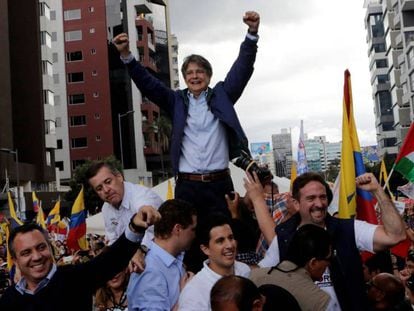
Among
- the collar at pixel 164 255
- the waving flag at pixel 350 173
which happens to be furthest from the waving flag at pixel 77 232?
the collar at pixel 164 255

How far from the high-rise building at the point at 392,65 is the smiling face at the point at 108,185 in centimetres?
6165

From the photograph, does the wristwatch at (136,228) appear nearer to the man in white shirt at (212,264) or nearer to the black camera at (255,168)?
the man in white shirt at (212,264)

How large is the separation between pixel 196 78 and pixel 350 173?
1602 millimetres

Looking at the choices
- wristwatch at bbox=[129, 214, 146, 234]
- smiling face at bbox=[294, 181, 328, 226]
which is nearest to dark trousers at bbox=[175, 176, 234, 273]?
smiling face at bbox=[294, 181, 328, 226]

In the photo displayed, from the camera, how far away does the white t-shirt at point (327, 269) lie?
4.14 meters

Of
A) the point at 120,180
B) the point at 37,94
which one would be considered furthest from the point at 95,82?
the point at 120,180

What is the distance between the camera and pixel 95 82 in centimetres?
7212

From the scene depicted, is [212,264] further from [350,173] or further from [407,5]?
[407,5]

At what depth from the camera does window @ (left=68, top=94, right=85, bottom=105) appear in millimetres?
72375

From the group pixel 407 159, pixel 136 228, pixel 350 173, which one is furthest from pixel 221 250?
pixel 407 159

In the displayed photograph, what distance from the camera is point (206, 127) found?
5.18m

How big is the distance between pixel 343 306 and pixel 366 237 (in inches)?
20.7

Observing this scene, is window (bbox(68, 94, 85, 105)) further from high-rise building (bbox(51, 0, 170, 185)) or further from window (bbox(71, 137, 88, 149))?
window (bbox(71, 137, 88, 149))

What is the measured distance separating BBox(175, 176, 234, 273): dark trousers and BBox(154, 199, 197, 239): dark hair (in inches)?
32.6
